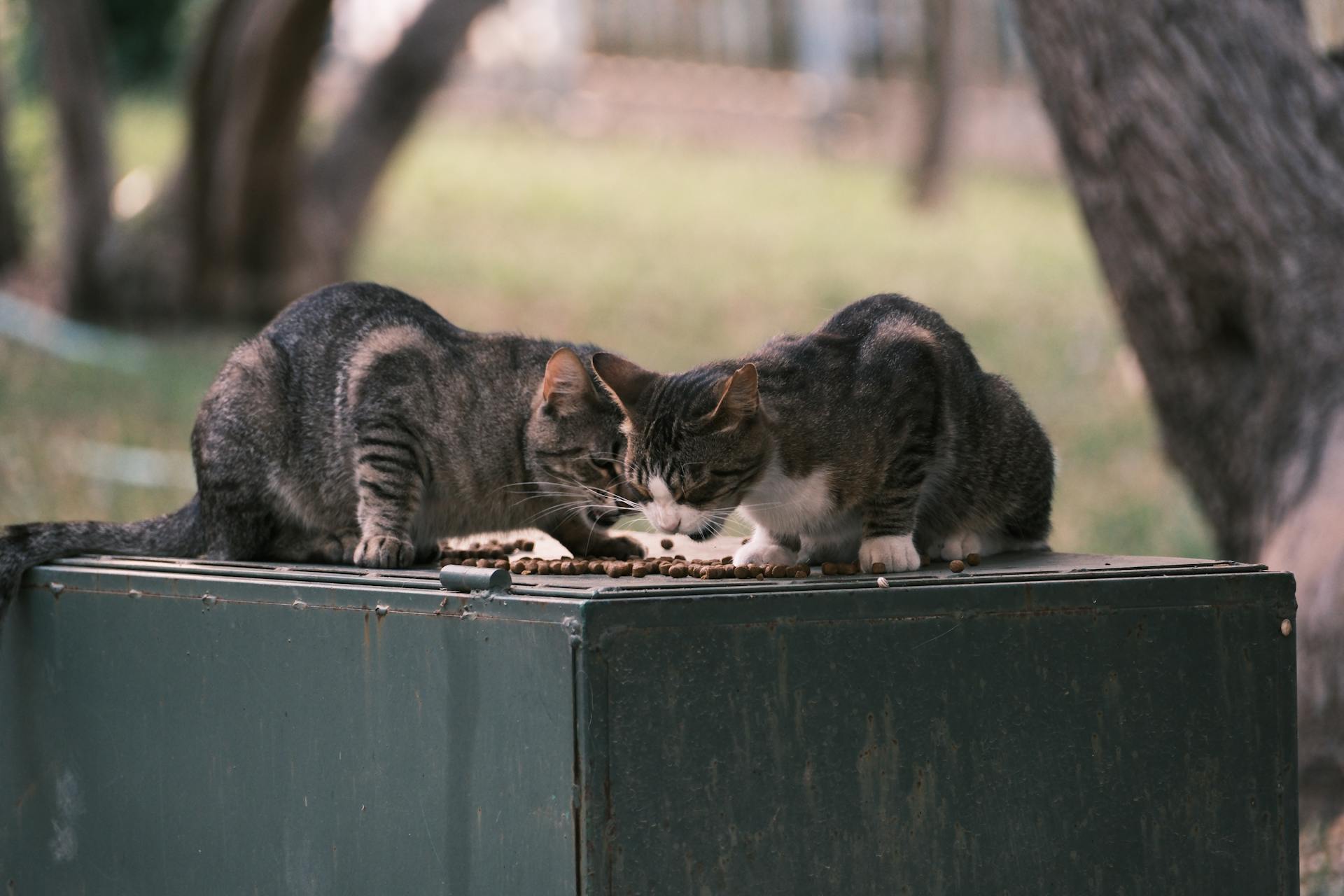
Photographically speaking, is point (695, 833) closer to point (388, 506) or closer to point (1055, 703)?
point (1055, 703)

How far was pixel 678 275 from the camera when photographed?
1507cm

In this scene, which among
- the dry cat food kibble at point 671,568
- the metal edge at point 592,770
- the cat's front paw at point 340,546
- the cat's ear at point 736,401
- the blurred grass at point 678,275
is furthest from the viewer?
the blurred grass at point 678,275

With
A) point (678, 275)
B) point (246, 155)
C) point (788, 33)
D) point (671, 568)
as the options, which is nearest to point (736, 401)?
point (671, 568)

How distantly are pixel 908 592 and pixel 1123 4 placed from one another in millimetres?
3282

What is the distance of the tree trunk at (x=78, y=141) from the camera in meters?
12.8

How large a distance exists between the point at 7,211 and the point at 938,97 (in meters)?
12.3

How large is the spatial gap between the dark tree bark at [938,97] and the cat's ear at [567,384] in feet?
57.2

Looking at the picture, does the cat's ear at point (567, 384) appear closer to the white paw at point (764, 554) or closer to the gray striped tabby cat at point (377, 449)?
the gray striped tabby cat at point (377, 449)

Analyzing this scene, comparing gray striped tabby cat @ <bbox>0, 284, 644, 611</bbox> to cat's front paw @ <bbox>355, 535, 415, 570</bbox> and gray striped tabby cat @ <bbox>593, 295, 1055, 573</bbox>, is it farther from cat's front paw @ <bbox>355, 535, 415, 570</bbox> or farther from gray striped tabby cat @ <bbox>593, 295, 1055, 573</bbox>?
gray striped tabby cat @ <bbox>593, 295, 1055, 573</bbox>

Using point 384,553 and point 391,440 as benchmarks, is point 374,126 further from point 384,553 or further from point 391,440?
point 384,553

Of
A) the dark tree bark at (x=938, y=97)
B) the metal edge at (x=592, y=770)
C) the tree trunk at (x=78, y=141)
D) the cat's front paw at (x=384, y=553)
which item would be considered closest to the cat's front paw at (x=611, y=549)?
the cat's front paw at (x=384, y=553)

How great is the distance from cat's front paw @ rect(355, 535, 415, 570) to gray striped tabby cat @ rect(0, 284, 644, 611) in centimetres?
5

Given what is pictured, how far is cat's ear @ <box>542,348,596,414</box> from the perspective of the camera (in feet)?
11.4

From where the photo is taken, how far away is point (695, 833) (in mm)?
2533
